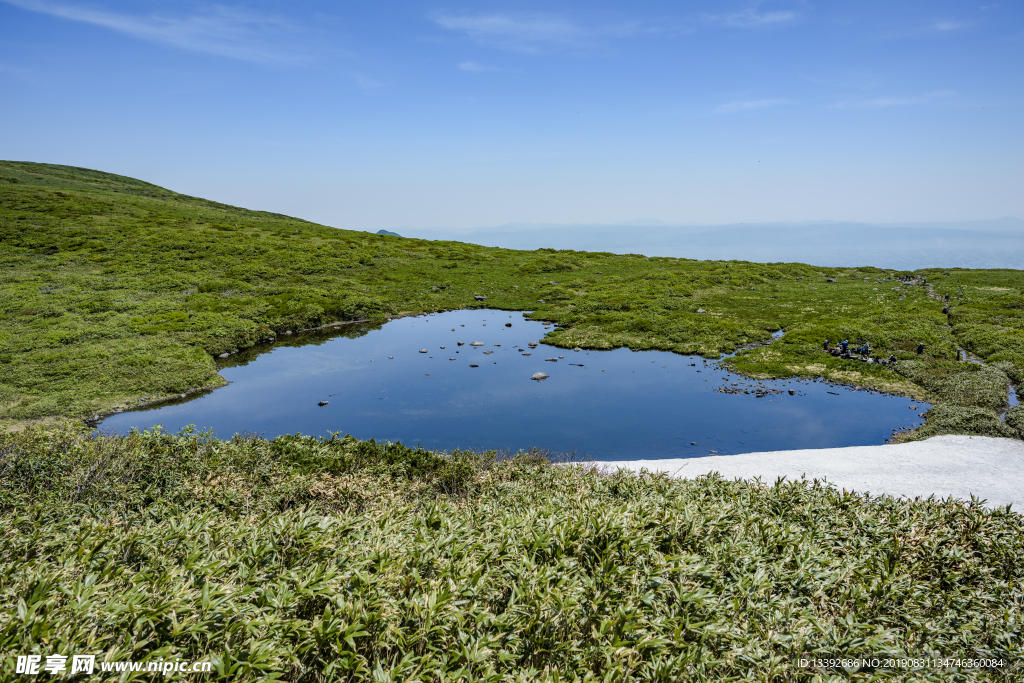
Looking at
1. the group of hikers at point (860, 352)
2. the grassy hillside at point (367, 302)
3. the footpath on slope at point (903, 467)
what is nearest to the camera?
the footpath on slope at point (903, 467)

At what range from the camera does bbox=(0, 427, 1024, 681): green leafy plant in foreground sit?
5.98m

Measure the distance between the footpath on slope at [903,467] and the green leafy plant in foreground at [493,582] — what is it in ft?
19.9

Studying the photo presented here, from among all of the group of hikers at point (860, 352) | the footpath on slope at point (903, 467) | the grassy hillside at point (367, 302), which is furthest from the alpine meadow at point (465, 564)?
the group of hikers at point (860, 352)

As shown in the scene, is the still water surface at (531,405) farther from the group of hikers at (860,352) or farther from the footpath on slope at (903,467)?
the group of hikers at (860,352)

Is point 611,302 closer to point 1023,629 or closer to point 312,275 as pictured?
point 312,275

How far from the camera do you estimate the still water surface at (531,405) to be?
2595cm

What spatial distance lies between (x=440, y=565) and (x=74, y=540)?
5954 millimetres

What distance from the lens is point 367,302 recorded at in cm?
5906

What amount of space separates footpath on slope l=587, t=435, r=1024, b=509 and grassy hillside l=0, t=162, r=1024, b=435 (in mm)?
3930

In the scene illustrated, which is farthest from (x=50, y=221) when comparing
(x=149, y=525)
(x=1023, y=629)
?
(x=1023, y=629)

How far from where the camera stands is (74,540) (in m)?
7.79

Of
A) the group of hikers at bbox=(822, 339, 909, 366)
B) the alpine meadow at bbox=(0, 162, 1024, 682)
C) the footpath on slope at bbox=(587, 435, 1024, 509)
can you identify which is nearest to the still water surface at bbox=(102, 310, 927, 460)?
the footpath on slope at bbox=(587, 435, 1024, 509)

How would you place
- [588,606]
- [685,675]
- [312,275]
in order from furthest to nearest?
[312,275], [588,606], [685,675]

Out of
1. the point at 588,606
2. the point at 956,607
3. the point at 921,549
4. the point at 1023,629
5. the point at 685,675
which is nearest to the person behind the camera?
the point at 685,675
